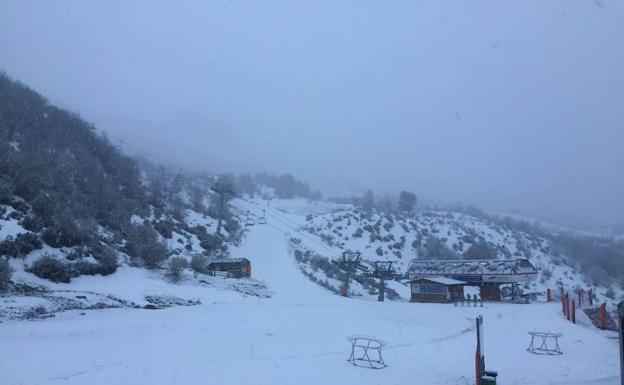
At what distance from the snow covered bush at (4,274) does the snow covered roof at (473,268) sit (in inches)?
1202

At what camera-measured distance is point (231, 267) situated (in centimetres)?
3225

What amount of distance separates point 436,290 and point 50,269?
27.2 metres

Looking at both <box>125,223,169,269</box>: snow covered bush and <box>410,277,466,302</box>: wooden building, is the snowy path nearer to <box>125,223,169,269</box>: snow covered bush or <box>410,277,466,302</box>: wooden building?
<box>125,223,169,269</box>: snow covered bush

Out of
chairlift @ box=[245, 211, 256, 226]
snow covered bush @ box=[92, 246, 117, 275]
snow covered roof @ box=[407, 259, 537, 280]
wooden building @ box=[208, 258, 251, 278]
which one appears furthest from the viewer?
chairlift @ box=[245, 211, 256, 226]

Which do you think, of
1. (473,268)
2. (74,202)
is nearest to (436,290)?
(473,268)

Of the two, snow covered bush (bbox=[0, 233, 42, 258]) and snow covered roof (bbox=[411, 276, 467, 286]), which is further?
snow covered roof (bbox=[411, 276, 467, 286])

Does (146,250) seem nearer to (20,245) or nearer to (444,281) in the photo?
(20,245)

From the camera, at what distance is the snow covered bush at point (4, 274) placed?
56.9 ft

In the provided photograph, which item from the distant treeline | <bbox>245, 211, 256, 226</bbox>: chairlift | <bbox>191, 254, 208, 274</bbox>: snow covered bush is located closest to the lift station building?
the distant treeline

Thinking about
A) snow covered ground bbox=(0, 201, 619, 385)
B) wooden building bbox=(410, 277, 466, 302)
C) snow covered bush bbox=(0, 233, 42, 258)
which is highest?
snow covered bush bbox=(0, 233, 42, 258)

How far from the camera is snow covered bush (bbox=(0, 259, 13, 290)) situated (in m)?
17.4

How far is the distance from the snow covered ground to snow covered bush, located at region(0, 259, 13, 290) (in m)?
2.55

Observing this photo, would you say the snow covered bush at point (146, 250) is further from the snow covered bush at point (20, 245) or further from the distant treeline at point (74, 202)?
the snow covered bush at point (20, 245)

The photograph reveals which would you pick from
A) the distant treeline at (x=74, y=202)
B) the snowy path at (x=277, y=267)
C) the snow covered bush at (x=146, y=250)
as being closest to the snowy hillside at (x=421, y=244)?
the snowy path at (x=277, y=267)
